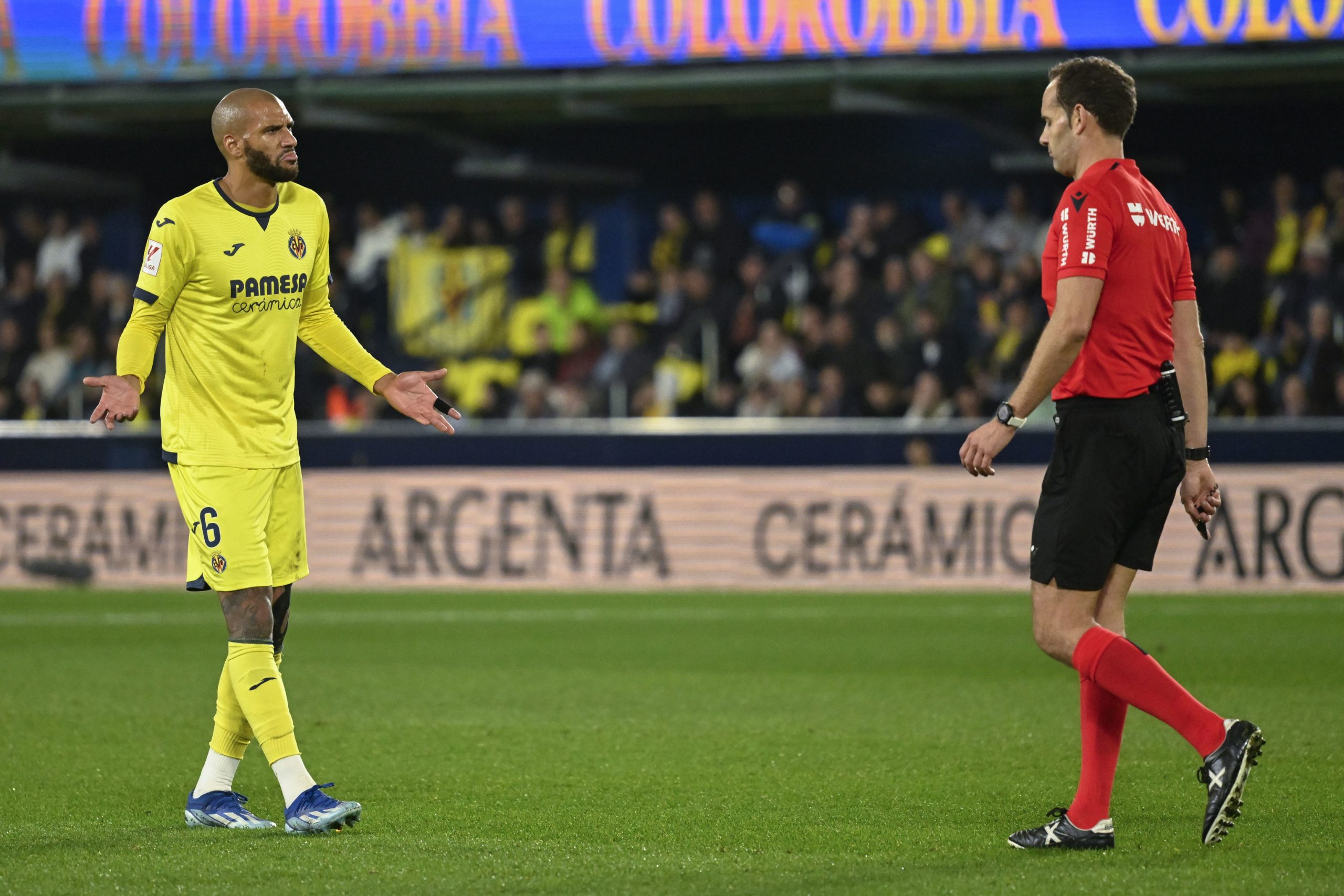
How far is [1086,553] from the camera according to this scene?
4512 millimetres

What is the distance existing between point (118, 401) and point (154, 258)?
447 millimetres

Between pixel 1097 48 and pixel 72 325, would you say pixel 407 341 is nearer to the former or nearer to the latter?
pixel 72 325

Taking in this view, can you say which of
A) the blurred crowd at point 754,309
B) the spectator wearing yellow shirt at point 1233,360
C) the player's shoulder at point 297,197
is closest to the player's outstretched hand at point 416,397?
the player's shoulder at point 297,197

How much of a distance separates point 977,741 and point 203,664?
481cm

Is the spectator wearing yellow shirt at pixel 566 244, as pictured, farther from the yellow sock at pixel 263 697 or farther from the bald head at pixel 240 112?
the yellow sock at pixel 263 697

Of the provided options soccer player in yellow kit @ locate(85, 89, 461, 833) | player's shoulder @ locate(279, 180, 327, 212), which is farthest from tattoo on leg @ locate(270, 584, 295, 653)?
player's shoulder @ locate(279, 180, 327, 212)

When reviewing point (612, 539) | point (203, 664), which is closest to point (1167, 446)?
point (203, 664)

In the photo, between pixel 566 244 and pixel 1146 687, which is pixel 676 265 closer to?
pixel 566 244

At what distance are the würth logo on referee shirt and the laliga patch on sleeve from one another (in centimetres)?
271

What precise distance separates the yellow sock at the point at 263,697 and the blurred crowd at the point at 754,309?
9.93 metres

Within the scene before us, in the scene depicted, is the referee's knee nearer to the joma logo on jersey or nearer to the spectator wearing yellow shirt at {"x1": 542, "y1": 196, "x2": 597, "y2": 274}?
the joma logo on jersey

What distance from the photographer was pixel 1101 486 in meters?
4.50

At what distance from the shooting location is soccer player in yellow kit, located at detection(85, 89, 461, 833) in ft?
16.6

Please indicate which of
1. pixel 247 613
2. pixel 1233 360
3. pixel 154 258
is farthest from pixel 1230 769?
pixel 1233 360
